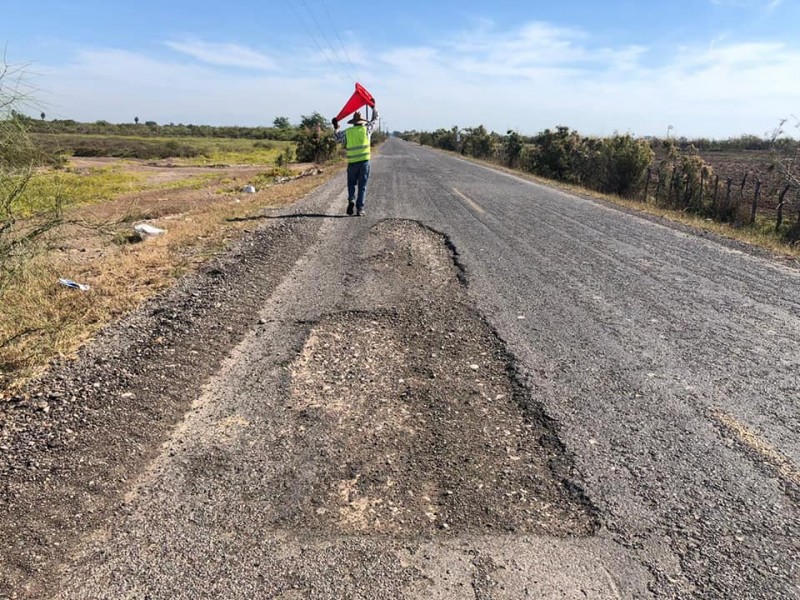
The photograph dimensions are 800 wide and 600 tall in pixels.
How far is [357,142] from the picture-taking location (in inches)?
387

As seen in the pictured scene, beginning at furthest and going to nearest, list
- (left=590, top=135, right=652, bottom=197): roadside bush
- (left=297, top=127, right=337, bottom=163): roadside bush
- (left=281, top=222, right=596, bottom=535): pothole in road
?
(left=297, top=127, right=337, bottom=163): roadside bush
(left=590, top=135, right=652, bottom=197): roadside bush
(left=281, top=222, right=596, bottom=535): pothole in road

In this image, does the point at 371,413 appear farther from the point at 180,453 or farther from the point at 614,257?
the point at 614,257

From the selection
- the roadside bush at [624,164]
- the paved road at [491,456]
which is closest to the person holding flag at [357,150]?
the paved road at [491,456]

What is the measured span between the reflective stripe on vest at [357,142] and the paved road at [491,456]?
4702mm

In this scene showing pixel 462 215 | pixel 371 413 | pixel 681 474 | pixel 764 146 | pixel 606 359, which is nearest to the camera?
pixel 681 474

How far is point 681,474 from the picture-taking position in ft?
8.92

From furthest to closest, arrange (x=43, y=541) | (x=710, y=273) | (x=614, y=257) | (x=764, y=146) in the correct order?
1. (x=764, y=146)
2. (x=614, y=257)
3. (x=710, y=273)
4. (x=43, y=541)

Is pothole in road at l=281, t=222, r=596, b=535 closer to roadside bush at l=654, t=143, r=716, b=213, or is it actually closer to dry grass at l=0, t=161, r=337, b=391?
dry grass at l=0, t=161, r=337, b=391

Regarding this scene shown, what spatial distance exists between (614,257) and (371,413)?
5.34 m

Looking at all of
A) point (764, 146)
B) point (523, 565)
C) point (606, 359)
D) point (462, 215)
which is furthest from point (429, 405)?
point (764, 146)

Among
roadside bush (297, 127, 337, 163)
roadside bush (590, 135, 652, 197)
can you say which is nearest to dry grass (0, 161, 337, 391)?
roadside bush (590, 135, 652, 197)

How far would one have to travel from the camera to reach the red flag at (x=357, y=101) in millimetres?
10297

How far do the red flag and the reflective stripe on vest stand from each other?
24.7 inches

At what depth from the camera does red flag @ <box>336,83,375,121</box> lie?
10297 mm
